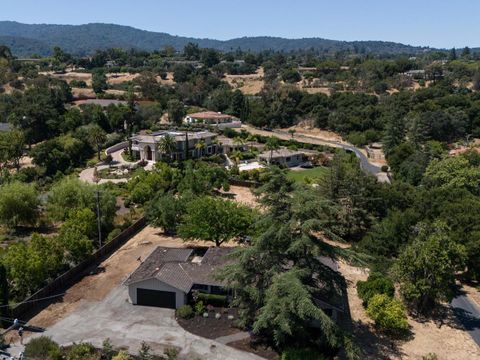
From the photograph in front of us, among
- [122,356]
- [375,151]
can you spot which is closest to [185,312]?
[122,356]

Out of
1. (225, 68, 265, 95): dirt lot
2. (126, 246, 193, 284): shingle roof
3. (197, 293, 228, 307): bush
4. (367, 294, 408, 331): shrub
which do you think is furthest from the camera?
(225, 68, 265, 95): dirt lot

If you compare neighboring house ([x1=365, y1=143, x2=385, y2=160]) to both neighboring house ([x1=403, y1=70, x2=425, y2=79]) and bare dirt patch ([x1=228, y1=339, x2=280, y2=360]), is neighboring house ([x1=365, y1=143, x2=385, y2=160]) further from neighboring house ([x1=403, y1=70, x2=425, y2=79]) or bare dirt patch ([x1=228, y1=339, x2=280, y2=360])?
bare dirt patch ([x1=228, y1=339, x2=280, y2=360])

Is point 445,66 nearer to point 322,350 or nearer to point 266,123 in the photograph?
point 266,123

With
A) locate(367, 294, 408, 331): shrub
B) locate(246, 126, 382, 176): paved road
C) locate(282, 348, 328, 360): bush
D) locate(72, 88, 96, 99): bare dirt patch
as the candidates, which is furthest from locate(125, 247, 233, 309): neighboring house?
locate(72, 88, 96, 99): bare dirt patch

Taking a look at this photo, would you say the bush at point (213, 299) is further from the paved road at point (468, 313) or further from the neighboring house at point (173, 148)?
the neighboring house at point (173, 148)

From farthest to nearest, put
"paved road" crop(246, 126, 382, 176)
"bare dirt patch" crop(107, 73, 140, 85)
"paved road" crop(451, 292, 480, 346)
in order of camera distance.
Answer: "bare dirt patch" crop(107, 73, 140, 85) → "paved road" crop(246, 126, 382, 176) → "paved road" crop(451, 292, 480, 346)

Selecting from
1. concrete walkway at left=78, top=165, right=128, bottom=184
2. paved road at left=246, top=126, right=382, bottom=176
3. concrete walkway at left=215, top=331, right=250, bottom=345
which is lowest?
paved road at left=246, top=126, right=382, bottom=176
